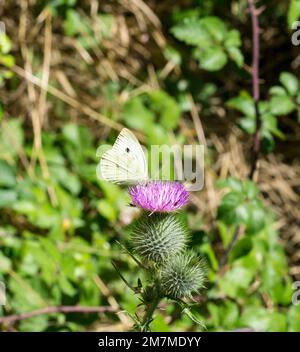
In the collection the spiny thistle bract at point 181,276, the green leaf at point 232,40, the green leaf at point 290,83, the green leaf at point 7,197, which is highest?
the green leaf at point 232,40

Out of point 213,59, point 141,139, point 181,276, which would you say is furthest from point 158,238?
point 141,139

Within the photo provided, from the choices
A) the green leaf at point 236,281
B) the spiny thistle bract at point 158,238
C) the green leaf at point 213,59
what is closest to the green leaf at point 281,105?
the green leaf at point 213,59

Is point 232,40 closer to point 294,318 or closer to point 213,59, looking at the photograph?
point 213,59

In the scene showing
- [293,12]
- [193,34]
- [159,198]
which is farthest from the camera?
[193,34]

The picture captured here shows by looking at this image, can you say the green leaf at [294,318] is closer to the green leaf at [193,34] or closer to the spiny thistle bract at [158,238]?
the spiny thistle bract at [158,238]

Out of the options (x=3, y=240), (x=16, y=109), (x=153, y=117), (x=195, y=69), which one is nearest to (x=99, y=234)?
(x=3, y=240)

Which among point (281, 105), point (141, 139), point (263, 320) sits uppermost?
point (281, 105)

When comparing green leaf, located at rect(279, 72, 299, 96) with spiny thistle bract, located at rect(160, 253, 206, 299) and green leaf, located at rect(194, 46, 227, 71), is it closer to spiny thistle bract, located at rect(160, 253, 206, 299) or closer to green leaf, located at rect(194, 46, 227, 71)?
green leaf, located at rect(194, 46, 227, 71)
